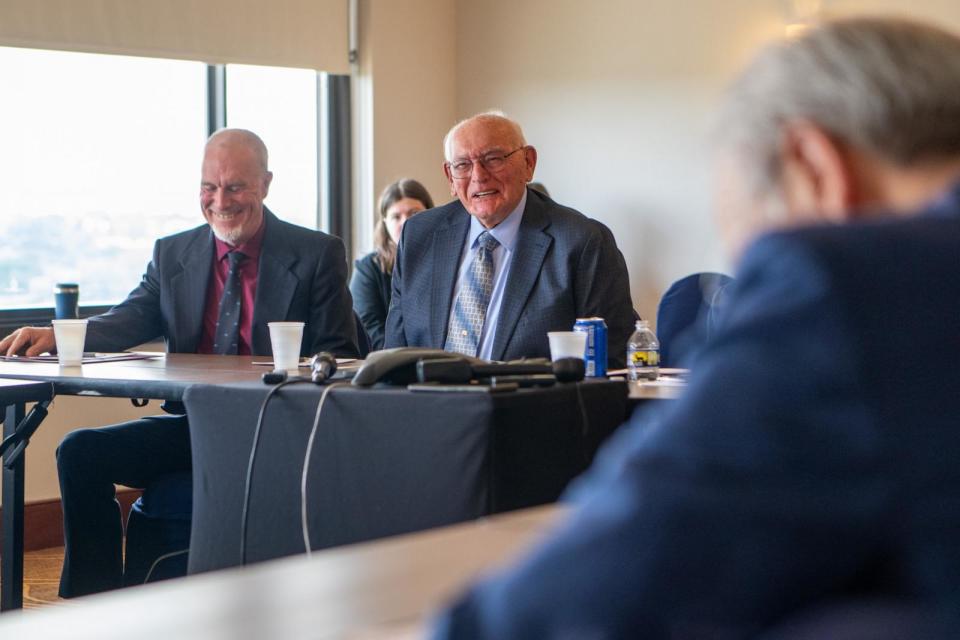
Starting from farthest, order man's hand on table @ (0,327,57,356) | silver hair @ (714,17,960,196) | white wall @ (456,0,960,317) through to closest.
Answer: white wall @ (456,0,960,317)
man's hand on table @ (0,327,57,356)
silver hair @ (714,17,960,196)

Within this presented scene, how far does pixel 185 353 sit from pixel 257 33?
7.25 feet

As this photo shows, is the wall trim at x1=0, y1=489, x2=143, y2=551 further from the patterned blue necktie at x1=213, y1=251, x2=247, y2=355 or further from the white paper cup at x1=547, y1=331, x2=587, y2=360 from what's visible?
the white paper cup at x1=547, y1=331, x2=587, y2=360

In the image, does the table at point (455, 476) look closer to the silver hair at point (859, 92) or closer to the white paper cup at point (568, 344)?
the white paper cup at point (568, 344)

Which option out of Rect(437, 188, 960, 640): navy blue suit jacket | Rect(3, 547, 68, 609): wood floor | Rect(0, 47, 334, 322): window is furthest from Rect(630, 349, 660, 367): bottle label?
Rect(0, 47, 334, 322): window

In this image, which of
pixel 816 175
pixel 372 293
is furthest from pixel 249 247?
pixel 816 175

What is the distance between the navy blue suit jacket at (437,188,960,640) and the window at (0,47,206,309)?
452 centimetres

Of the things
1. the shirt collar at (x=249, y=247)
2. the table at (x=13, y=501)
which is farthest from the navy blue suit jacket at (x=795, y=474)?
the shirt collar at (x=249, y=247)

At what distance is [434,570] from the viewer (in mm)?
829

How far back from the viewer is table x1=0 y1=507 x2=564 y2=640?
0.66 metres

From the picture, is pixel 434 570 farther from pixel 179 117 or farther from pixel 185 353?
pixel 179 117

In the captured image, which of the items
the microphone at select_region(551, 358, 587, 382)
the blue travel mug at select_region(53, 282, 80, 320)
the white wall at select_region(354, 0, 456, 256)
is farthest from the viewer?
the white wall at select_region(354, 0, 456, 256)

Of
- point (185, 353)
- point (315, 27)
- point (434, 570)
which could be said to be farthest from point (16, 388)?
point (315, 27)

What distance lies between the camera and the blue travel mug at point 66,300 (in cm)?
442

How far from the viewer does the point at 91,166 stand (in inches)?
196
